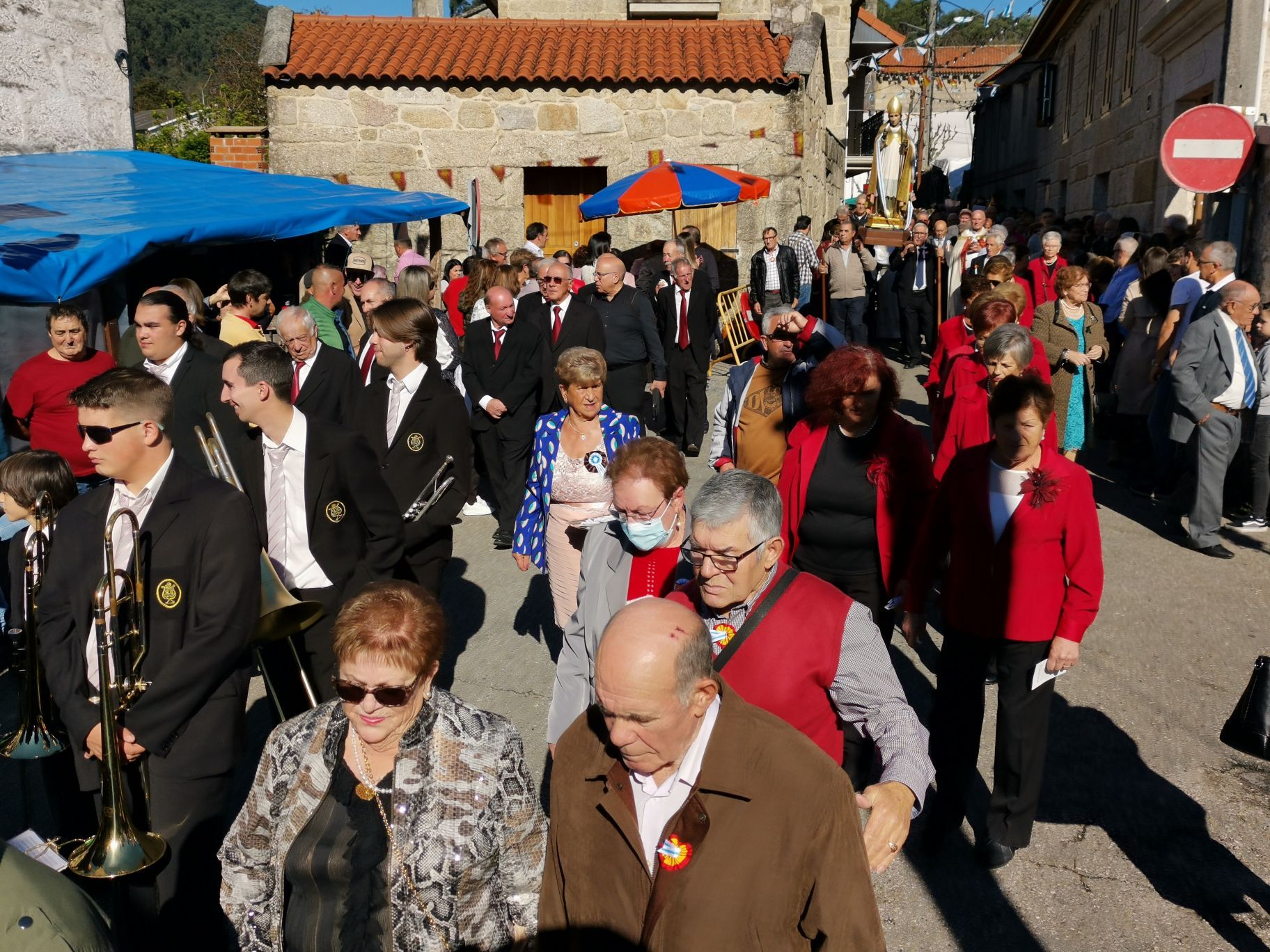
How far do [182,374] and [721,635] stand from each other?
3.86m

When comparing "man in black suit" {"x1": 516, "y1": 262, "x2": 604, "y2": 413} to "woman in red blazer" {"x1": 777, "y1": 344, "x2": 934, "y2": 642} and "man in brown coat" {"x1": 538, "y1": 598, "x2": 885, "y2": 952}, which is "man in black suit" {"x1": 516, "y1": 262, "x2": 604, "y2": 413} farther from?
"man in brown coat" {"x1": 538, "y1": 598, "x2": 885, "y2": 952}

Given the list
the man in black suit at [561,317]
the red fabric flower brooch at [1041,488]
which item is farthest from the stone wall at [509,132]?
the red fabric flower brooch at [1041,488]

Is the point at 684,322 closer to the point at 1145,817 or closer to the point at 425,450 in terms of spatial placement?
the point at 425,450

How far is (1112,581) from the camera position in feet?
25.7

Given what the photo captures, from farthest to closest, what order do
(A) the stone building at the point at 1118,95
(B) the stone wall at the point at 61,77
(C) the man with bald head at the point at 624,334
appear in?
(A) the stone building at the point at 1118,95
(C) the man with bald head at the point at 624,334
(B) the stone wall at the point at 61,77

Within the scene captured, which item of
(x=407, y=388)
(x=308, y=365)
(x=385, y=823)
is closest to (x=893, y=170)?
(x=308, y=365)

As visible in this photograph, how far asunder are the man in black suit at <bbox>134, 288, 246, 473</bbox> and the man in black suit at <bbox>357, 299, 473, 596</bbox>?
710 millimetres

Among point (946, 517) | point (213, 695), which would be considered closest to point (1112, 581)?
point (946, 517)

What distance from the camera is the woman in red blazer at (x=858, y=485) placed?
4.61 metres

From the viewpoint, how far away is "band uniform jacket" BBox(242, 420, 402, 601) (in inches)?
178

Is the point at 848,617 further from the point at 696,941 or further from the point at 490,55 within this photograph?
the point at 490,55

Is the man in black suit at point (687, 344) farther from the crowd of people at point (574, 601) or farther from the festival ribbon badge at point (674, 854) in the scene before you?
the festival ribbon badge at point (674, 854)

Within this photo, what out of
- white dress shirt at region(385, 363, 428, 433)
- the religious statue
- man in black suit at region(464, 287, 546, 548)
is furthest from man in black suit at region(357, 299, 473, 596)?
the religious statue

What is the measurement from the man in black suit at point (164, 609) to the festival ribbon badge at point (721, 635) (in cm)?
146
